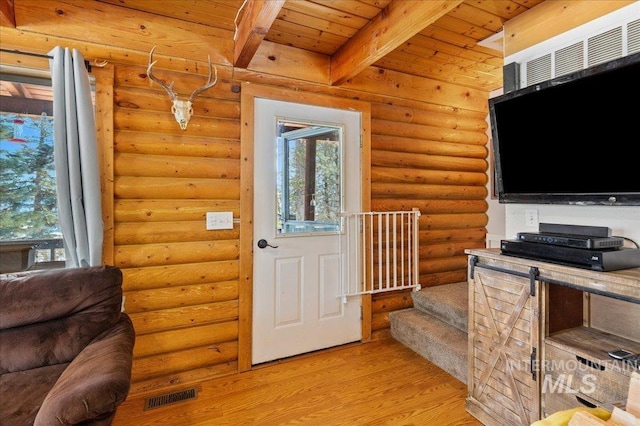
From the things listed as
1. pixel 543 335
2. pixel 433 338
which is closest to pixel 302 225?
pixel 433 338

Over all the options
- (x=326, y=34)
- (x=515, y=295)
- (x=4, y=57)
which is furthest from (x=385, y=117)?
(x=4, y=57)

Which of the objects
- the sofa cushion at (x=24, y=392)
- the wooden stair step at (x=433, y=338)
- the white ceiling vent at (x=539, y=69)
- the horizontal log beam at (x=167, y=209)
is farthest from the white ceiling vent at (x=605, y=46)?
the sofa cushion at (x=24, y=392)

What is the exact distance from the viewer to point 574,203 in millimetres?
1722

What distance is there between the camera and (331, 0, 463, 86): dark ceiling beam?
5.97 ft

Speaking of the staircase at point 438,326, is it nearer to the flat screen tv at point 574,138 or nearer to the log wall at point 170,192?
the flat screen tv at point 574,138

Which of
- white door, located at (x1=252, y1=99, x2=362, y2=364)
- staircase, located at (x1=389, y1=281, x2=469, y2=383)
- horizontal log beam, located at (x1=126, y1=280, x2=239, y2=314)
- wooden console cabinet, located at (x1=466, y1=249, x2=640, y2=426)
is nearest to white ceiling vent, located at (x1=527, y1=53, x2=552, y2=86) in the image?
wooden console cabinet, located at (x1=466, y1=249, x2=640, y2=426)

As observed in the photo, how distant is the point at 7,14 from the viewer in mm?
1904

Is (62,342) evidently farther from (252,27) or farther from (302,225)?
(252,27)

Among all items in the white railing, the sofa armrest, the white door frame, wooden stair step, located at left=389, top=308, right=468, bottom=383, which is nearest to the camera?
the sofa armrest

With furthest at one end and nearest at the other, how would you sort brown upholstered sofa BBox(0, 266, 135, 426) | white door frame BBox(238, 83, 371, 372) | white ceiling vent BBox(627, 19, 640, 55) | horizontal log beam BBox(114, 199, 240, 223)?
1. white door frame BBox(238, 83, 371, 372)
2. horizontal log beam BBox(114, 199, 240, 223)
3. white ceiling vent BBox(627, 19, 640, 55)
4. brown upholstered sofa BBox(0, 266, 135, 426)

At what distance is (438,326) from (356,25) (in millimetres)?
2519

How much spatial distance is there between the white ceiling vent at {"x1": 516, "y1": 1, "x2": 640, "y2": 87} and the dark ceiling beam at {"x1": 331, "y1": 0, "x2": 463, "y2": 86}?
2.62 feet

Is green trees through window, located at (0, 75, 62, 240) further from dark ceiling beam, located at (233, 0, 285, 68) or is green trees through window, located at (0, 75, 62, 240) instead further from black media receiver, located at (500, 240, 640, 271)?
black media receiver, located at (500, 240, 640, 271)

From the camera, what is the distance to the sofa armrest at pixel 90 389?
1.17 m
